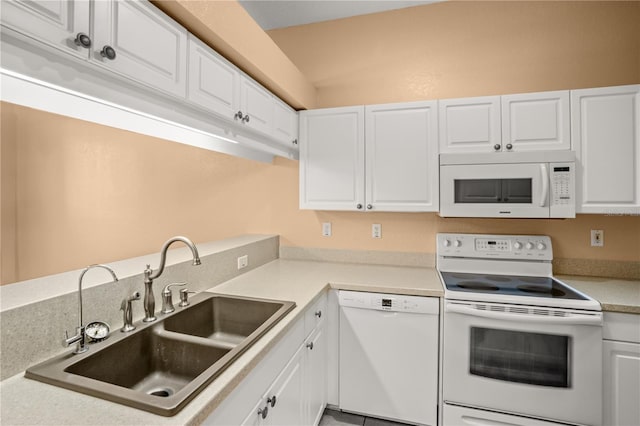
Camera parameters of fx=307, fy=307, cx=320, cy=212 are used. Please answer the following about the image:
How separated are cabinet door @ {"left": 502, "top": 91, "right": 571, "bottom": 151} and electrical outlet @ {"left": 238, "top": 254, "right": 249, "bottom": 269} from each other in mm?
1951

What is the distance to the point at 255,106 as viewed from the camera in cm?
187

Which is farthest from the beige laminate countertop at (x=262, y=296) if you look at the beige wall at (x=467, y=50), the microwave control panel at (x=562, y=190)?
the beige wall at (x=467, y=50)

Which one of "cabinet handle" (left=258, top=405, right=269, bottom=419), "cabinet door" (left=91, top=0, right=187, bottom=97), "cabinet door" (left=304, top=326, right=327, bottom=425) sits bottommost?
"cabinet door" (left=304, top=326, right=327, bottom=425)

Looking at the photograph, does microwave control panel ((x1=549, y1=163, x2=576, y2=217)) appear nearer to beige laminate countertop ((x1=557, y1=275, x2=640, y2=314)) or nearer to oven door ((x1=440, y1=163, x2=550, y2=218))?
oven door ((x1=440, y1=163, x2=550, y2=218))

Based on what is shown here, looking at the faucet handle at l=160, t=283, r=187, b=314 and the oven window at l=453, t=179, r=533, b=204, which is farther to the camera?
the oven window at l=453, t=179, r=533, b=204

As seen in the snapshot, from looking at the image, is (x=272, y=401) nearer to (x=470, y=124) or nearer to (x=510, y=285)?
(x=510, y=285)

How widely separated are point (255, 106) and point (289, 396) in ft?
5.19

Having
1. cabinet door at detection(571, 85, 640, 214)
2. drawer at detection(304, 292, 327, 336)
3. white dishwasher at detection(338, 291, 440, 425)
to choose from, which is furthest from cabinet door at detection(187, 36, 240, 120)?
cabinet door at detection(571, 85, 640, 214)

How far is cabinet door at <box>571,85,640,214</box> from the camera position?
6.13 ft

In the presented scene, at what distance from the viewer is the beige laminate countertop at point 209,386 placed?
760 mm

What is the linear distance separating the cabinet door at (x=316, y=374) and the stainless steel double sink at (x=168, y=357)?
371mm

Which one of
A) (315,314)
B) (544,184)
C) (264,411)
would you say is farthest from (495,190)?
(264,411)

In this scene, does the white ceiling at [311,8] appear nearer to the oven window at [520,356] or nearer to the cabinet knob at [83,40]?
the cabinet knob at [83,40]

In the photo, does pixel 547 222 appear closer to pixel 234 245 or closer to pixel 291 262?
pixel 291 262
